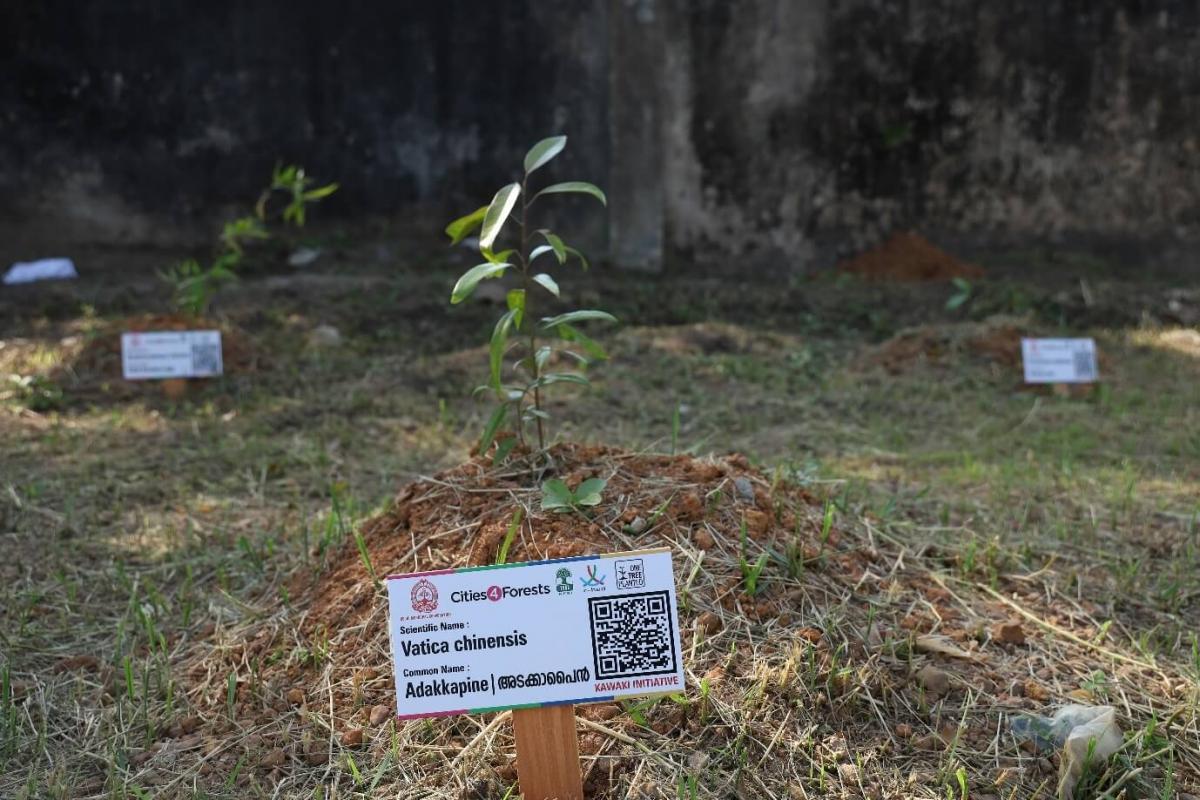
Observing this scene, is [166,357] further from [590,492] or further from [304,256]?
[590,492]

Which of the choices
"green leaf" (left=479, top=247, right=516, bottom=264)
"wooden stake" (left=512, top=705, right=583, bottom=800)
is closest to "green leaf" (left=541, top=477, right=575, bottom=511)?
"green leaf" (left=479, top=247, right=516, bottom=264)

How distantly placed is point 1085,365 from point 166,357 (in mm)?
3770

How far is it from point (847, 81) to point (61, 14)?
462cm

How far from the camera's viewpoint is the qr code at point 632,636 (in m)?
1.71

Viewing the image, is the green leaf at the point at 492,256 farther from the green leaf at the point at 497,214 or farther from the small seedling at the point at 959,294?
the small seedling at the point at 959,294

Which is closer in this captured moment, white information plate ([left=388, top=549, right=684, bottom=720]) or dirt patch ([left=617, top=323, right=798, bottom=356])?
white information plate ([left=388, top=549, right=684, bottom=720])

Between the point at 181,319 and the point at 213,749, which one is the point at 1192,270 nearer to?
the point at 181,319

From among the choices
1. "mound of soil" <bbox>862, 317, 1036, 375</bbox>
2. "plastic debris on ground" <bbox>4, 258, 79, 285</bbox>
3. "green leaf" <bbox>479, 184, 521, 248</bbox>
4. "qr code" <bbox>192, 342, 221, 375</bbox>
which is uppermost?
"green leaf" <bbox>479, 184, 521, 248</bbox>

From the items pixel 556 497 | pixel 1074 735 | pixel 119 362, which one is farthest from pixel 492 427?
pixel 119 362

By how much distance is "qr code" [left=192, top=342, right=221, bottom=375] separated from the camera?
14.8ft

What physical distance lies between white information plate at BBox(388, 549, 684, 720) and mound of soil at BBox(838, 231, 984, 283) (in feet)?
18.3

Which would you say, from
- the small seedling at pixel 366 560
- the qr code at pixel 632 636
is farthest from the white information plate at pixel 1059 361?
the qr code at pixel 632 636

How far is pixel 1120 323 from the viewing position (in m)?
6.05

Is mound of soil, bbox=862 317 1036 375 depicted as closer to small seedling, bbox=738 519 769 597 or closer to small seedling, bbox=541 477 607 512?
small seedling, bbox=738 519 769 597
